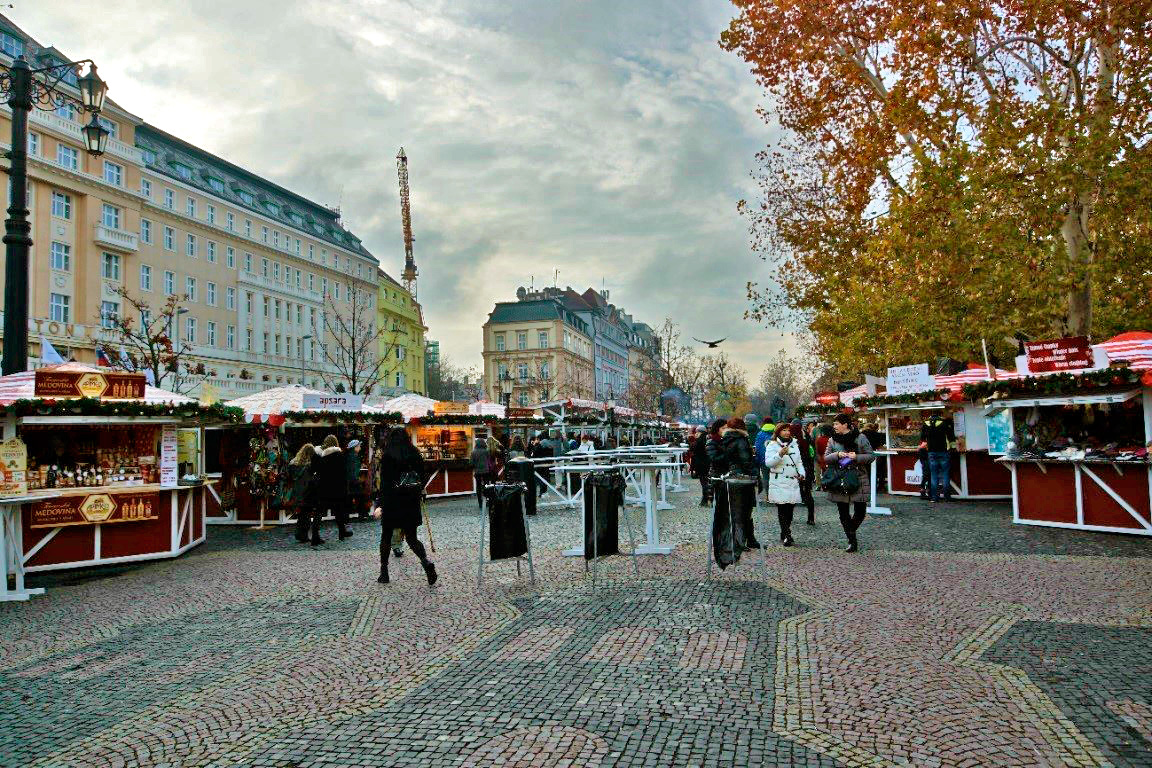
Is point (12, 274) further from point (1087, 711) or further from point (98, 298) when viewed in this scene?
point (98, 298)

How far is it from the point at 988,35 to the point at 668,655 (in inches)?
681

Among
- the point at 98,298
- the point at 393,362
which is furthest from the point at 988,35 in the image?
the point at 393,362

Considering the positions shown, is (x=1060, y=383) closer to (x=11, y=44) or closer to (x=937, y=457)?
(x=937, y=457)

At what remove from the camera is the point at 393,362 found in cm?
7681

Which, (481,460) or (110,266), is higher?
(110,266)

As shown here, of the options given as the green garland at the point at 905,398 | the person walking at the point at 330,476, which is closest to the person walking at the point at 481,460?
the person walking at the point at 330,476

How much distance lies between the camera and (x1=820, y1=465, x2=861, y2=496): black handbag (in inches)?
393

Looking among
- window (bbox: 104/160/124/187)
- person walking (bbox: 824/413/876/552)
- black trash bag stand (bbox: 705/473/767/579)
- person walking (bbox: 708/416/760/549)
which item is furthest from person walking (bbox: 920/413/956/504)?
window (bbox: 104/160/124/187)

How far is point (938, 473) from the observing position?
17078 millimetres

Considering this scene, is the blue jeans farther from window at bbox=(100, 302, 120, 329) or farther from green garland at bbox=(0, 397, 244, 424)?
window at bbox=(100, 302, 120, 329)

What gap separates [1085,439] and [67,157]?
48.7 meters

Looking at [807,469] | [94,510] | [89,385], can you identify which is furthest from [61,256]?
[807,469]

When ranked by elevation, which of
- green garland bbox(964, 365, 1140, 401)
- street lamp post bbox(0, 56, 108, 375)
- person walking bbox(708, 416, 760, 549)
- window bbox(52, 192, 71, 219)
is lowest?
person walking bbox(708, 416, 760, 549)

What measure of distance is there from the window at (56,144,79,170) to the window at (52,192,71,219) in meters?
1.59
